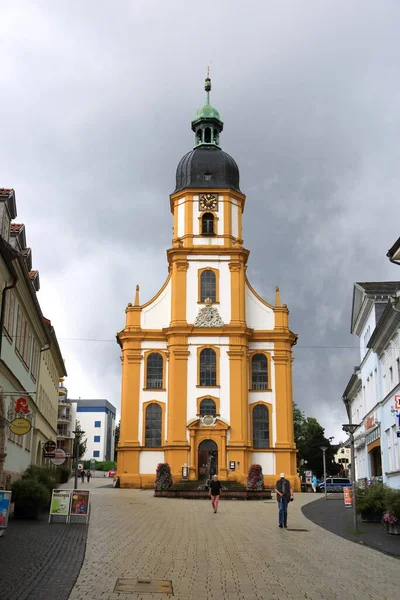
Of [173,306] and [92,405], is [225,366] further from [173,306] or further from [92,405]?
[92,405]

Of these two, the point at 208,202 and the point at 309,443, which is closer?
the point at 208,202

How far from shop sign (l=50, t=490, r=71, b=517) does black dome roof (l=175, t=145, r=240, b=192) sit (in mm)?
44477

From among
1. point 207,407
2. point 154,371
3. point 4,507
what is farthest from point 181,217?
point 4,507

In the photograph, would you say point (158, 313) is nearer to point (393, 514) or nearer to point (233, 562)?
point (393, 514)

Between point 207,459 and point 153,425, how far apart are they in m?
5.27

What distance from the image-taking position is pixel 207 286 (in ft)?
201

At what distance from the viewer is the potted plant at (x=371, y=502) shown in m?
Result: 23.3

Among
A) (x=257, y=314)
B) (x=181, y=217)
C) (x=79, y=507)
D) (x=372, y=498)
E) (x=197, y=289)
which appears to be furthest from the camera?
(x=181, y=217)

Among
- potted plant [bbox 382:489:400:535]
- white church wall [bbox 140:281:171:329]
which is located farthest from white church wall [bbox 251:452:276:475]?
potted plant [bbox 382:489:400:535]

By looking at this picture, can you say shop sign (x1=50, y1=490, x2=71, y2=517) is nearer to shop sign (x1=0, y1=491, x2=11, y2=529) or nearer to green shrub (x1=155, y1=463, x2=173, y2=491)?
shop sign (x1=0, y1=491, x2=11, y2=529)

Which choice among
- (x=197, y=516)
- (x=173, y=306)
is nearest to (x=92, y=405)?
(x=173, y=306)

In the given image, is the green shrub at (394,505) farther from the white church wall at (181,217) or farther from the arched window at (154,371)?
the white church wall at (181,217)

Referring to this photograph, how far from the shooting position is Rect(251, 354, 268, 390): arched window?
59781mm

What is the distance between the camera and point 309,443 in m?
102
